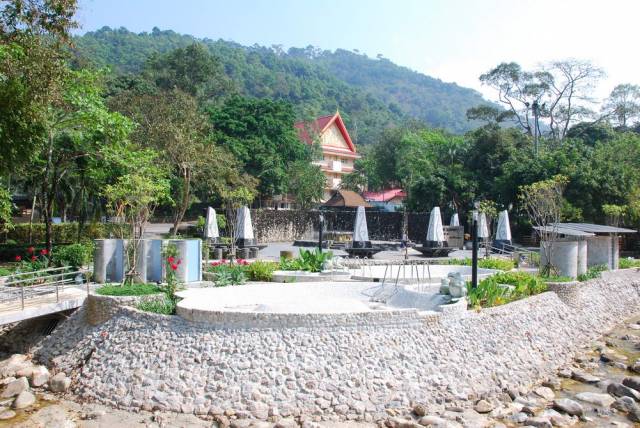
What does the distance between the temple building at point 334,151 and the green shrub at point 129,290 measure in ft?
125

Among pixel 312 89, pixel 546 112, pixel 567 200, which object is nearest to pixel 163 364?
pixel 567 200

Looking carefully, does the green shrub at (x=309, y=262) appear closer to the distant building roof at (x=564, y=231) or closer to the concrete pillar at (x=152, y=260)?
the concrete pillar at (x=152, y=260)

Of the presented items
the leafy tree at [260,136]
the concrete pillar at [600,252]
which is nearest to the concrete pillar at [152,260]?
the concrete pillar at [600,252]

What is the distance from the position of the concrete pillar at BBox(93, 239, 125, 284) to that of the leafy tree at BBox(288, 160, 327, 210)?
964 inches

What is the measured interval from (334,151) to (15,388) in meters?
44.5

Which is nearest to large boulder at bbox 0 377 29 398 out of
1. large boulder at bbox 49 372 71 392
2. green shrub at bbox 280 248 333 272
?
large boulder at bbox 49 372 71 392

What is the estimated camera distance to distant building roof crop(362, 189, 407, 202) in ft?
168

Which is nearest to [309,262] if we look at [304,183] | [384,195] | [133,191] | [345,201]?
[133,191]

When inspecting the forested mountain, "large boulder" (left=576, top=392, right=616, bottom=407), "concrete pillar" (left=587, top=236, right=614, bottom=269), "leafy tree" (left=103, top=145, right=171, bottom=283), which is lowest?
"large boulder" (left=576, top=392, right=616, bottom=407)

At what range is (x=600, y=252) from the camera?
813 inches

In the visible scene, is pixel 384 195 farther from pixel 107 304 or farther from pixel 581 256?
pixel 107 304

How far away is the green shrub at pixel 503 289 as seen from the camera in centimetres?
1252

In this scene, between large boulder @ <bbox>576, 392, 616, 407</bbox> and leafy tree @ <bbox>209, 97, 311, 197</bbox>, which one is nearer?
large boulder @ <bbox>576, 392, 616, 407</bbox>

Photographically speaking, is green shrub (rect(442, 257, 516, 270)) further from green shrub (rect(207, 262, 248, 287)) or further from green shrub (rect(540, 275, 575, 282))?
green shrub (rect(207, 262, 248, 287))
